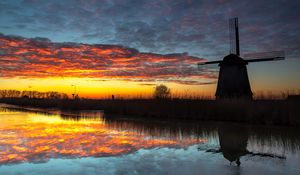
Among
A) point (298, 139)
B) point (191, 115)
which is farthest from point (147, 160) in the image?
point (191, 115)

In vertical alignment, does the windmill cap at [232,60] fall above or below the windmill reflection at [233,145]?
above

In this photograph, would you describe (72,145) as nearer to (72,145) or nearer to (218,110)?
(72,145)

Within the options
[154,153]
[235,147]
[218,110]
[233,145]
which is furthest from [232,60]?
[154,153]

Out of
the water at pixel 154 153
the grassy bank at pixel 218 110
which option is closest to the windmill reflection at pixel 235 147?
the water at pixel 154 153

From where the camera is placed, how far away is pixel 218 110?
1568 cm

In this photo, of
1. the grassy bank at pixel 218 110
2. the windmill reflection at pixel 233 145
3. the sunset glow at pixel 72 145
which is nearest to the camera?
the windmill reflection at pixel 233 145

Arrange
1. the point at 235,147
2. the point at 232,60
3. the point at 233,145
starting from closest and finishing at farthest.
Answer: the point at 235,147 → the point at 233,145 → the point at 232,60

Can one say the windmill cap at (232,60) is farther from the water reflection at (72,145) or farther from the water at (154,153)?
the water reflection at (72,145)

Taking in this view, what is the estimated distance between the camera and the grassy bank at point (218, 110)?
13.0m

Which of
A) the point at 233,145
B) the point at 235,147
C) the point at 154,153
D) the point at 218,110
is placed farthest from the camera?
the point at 218,110

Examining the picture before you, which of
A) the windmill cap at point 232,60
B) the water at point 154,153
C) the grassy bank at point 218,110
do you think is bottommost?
the water at point 154,153

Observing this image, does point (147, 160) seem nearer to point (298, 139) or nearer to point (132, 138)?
point (132, 138)

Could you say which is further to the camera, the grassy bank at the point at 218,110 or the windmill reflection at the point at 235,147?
the grassy bank at the point at 218,110

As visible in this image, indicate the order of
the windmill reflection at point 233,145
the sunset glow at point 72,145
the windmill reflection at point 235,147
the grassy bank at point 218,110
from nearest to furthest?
the windmill reflection at point 235,147
the windmill reflection at point 233,145
the sunset glow at point 72,145
the grassy bank at point 218,110
